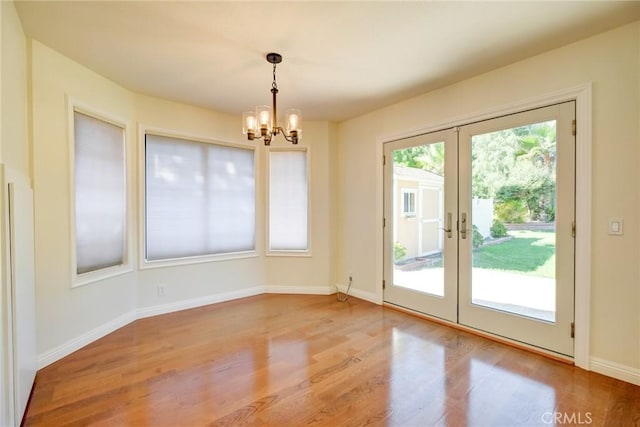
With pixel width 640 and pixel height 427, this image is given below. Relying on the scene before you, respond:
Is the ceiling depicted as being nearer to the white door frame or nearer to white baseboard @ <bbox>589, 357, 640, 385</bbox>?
the white door frame

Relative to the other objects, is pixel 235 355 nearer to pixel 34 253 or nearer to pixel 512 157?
pixel 34 253

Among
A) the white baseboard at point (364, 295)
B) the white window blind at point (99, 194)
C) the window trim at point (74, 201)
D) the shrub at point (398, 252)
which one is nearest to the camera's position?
the window trim at point (74, 201)

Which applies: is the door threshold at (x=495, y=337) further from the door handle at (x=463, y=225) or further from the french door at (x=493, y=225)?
the door handle at (x=463, y=225)

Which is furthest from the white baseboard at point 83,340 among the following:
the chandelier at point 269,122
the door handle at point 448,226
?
the door handle at point 448,226

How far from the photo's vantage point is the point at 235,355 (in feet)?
8.70

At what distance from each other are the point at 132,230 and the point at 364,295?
3.06m

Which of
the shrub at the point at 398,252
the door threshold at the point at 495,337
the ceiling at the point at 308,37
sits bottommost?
the door threshold at the point at 495,337

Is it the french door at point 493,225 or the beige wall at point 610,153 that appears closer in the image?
the beige wall at point 610,153

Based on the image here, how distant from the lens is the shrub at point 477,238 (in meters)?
3.05

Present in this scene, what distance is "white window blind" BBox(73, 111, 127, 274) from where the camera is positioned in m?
2.85

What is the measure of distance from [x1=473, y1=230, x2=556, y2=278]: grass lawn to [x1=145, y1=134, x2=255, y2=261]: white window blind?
3.08 m

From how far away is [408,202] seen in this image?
12.3 ft

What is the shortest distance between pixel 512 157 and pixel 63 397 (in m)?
4.07

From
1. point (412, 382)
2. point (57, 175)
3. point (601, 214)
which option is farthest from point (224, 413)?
point (601, 214)
